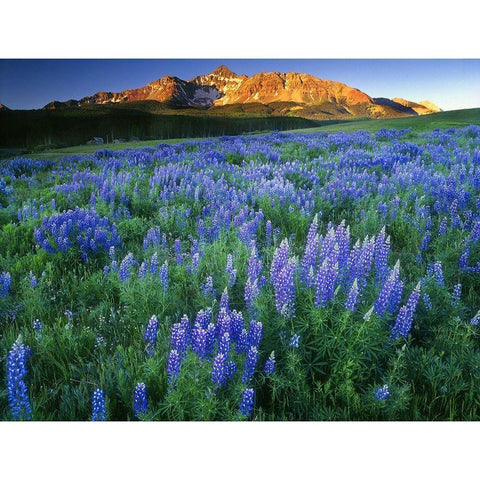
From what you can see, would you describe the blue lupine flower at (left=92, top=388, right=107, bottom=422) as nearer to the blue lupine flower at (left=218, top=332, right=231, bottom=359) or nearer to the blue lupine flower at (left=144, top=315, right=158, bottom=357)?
the blue lupine flower at (left=144, top=315, right=158, bottom=357)

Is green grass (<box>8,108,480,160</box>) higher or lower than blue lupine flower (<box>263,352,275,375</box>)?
higher

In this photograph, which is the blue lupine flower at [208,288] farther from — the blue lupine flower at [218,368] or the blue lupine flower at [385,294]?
the blue lupine flower at [385,294]

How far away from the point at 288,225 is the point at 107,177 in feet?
10.4

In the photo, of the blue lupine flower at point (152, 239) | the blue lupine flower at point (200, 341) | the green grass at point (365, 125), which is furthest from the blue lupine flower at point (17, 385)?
the green grass at point (365, 125)

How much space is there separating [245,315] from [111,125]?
14.5 ft

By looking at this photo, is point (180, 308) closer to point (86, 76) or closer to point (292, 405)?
point (292, 405)

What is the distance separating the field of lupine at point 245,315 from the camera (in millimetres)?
1889

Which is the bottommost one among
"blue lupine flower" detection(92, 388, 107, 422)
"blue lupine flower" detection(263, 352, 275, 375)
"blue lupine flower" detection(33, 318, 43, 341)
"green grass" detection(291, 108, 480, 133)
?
"blue lupine flower" detection(92, 388, 107, 422)

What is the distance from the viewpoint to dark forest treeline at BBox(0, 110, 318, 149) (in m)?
4.73

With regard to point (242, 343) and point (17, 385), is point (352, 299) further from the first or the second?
point (17, 385)

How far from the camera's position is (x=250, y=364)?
6.06 feet

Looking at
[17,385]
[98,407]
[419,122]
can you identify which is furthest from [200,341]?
[419,122]
